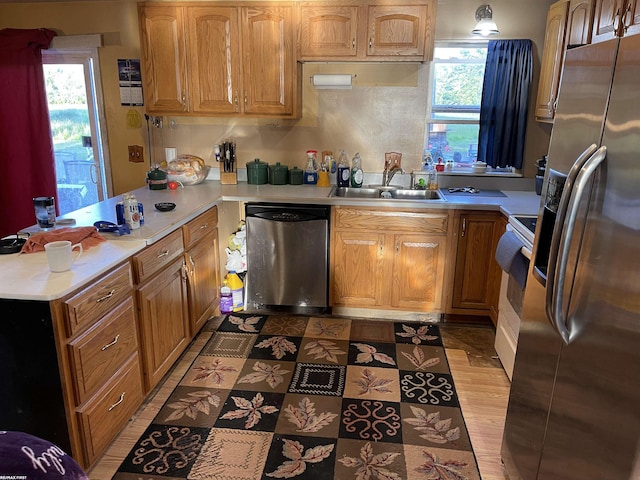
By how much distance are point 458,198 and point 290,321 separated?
1.50m

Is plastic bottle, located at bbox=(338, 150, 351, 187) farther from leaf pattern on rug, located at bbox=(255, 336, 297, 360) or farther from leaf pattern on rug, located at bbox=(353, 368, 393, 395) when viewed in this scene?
leaf pattern on rug, located at bbox=(353, 368, 393, 395)

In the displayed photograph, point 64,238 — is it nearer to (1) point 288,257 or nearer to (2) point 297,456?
(2) point 297,456

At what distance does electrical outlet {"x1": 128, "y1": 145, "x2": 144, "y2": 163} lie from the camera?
391 cm

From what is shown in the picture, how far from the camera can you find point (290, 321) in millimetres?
3502

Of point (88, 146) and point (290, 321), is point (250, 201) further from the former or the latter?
point (88, 146)

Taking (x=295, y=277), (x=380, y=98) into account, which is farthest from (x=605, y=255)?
(x=380, y=98)

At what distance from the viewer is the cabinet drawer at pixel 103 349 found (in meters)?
1.83

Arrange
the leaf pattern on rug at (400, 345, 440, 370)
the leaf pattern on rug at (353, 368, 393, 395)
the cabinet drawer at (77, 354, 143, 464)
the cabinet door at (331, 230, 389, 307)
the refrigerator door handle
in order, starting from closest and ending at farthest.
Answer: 1. the refrigerator door handle
2. the cabinet drawer at (77, 354, 143, 464)
3. the leaf pattern on rug at (353, 368, 393, 395)
4. the leaf pattern on rug at (400, 345, 440, 370)
5. the cabinet door at (331, 230, 389, 307)

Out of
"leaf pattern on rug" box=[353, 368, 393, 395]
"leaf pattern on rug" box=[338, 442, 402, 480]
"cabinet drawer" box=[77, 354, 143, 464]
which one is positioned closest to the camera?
"cabinet drawer" box=[77, 354, 143, 464]

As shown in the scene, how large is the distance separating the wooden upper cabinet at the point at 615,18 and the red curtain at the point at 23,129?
3775 millimetres

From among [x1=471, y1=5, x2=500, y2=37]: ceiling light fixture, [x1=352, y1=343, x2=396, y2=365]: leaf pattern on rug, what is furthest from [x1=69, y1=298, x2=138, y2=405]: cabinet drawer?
[x1=471, y1=5, x2=500, y2=37]: ceiling light fixture

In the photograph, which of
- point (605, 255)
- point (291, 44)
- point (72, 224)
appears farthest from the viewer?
point (291, 44)

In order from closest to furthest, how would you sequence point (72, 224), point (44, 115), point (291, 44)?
point (72, 224)
point (291, 44)
point (44, 115)

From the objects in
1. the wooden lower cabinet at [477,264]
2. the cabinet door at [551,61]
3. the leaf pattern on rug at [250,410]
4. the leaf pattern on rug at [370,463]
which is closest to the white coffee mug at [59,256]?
the leaf pattern on rug at [250,410]
